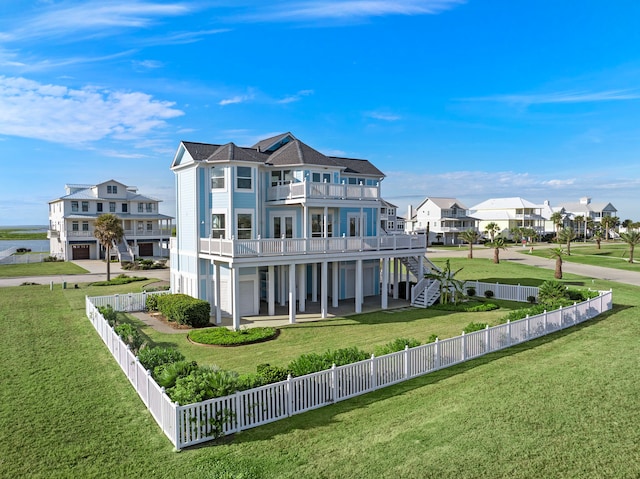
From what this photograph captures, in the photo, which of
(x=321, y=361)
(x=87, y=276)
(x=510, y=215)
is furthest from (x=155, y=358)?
(x=510, y=215)

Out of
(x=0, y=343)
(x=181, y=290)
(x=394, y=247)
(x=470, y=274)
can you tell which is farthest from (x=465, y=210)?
(x=0, y=343)

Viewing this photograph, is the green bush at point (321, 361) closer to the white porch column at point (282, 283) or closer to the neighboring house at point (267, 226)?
the neighboring house at point (267, 226)

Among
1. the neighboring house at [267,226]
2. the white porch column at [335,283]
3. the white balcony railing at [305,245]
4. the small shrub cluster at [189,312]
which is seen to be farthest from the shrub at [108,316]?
the white porch column at [335,283]

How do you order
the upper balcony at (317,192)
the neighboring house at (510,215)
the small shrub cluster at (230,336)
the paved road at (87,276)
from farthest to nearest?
1. the neighboring house at (510,215)
2. the paved road at (87,276)
3. the upper balcony at (317,192)
4. the small shrub cluster at (230,336)

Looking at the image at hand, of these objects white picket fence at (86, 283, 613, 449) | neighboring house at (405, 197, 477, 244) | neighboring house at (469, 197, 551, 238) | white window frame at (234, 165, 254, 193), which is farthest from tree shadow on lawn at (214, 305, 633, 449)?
neighboring house at (469, 197, 551, 238)

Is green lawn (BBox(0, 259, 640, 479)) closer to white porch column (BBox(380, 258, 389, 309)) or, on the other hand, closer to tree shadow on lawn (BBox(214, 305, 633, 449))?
tree shadow on lawn (BBox(214, 305, 633, 449))

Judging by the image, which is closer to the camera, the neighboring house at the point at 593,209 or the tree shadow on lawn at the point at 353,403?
the tree shadow on lawn at the point at 353,403

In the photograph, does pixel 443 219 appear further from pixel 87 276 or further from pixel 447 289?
pixel 87 276

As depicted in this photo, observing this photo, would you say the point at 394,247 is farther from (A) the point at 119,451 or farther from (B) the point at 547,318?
(A) the point at 119,451
